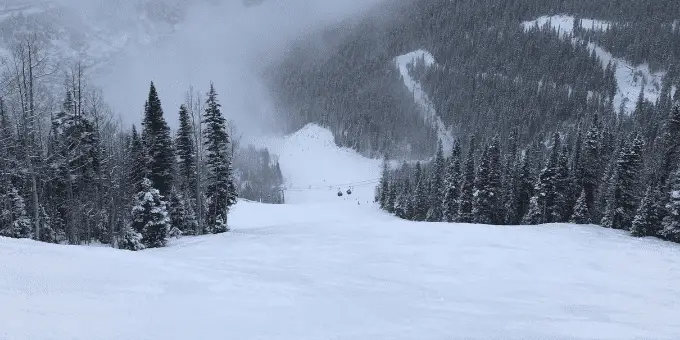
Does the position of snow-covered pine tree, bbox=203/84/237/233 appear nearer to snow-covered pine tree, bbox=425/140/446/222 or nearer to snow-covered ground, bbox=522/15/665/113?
snow-covered pine tree, bbox=425/140/446/222

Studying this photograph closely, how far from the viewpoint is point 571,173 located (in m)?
43.4

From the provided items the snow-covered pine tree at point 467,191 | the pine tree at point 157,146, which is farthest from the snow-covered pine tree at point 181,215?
the snow-covered pine tree at point 467,191

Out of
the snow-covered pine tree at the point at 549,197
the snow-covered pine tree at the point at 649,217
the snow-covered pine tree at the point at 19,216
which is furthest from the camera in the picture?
the snow-covered pine tree at the point at 549,197

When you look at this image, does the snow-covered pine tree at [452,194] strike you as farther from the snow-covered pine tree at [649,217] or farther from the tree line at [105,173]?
the tree line at [105,173]

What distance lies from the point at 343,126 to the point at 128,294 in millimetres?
191847

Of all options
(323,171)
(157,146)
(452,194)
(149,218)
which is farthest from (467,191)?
(323,171)

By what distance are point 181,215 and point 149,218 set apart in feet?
33.0

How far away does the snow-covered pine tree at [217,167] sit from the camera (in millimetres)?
30609

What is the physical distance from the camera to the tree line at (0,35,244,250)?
2402 centimetres

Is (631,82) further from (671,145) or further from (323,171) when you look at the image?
(671,145)

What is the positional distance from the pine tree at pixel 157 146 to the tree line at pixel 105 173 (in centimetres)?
7

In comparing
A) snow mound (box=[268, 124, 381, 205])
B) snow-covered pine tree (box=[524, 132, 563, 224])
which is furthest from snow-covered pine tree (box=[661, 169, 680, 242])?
snow mound (box=[268, 124, 381, 205])

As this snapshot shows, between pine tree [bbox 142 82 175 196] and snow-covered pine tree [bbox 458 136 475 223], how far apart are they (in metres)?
32.7

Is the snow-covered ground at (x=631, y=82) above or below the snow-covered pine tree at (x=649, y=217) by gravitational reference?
above
